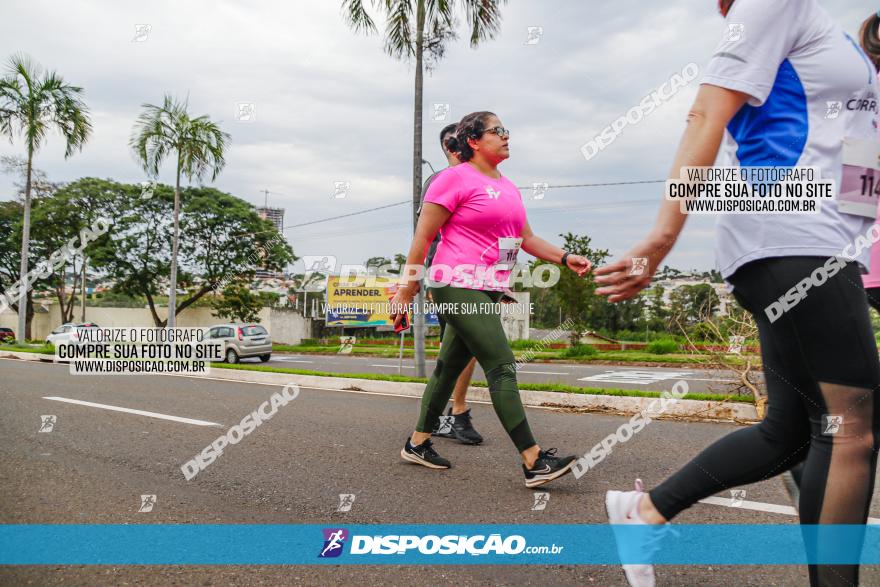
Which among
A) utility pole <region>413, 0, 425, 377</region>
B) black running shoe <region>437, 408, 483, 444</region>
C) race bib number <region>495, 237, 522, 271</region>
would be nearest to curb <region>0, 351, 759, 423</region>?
utility pole <region>413, 0, 425, 377</region>

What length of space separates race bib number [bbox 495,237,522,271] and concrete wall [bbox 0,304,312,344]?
39569 mm

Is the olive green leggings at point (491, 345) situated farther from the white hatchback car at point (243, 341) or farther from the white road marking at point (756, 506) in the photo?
the white hatchback car at point (243, 341)

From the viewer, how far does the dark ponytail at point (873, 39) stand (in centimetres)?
200

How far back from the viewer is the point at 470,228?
340 centimetres

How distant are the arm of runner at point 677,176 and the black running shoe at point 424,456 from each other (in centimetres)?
226

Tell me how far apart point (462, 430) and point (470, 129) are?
215cm

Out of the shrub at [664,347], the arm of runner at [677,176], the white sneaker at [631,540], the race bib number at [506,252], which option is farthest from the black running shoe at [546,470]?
the shrub at [664,347]

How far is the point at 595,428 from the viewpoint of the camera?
507cm

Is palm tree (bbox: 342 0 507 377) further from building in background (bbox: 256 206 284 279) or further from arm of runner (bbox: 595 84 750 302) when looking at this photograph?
building in background (bbox: 256 206 284 279)

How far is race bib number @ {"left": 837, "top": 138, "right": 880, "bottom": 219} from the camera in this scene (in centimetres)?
153

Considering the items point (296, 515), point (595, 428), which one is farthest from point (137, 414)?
point (595, 428)

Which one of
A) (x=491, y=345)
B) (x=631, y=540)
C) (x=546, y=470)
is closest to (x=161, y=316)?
(x=491, y=345)

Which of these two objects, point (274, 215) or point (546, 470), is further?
point (274, 215)

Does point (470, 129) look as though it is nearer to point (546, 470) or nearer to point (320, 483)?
point (546, 470)
